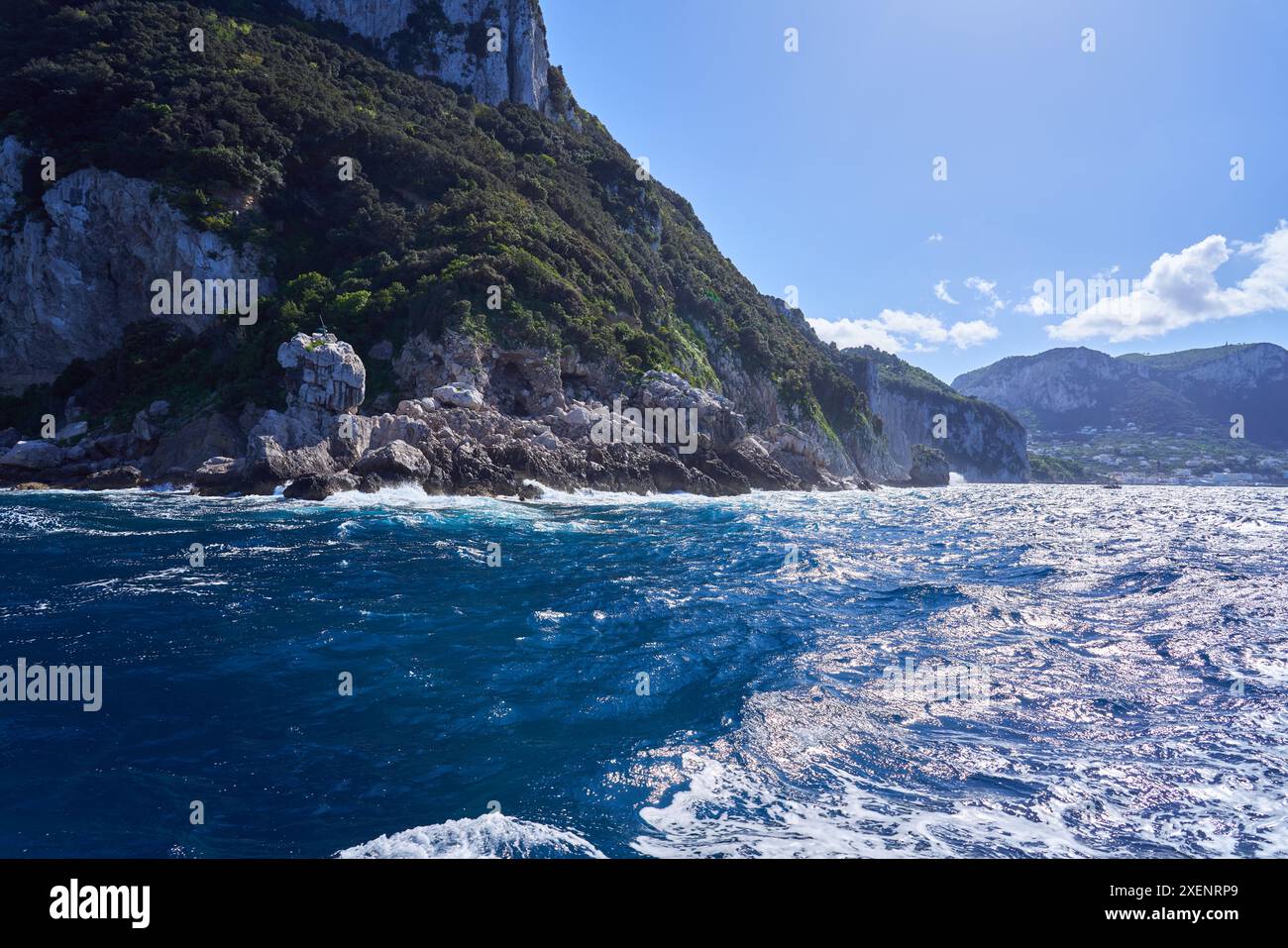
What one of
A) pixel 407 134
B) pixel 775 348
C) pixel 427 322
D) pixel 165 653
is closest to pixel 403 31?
pixel 407 134

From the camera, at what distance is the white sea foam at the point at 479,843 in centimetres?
452

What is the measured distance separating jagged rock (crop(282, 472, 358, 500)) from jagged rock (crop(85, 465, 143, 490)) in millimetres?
9505

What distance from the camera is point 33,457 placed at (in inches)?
1237

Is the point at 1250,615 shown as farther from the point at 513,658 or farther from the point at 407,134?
the point at 407,134

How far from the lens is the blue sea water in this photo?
5.05 m

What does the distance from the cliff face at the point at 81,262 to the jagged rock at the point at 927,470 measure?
10137 centimetres

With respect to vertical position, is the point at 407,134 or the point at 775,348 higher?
the point at 407,134

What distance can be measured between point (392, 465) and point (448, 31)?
2578 inches

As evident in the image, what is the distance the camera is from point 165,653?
8.80 m

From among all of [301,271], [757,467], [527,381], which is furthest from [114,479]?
[757,467]

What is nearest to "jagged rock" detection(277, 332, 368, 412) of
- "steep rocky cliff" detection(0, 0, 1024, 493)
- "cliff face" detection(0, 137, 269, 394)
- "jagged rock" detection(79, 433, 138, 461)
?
"steep rocky cliff" detection(0, 0, 1024, 493)

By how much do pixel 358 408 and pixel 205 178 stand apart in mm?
23647

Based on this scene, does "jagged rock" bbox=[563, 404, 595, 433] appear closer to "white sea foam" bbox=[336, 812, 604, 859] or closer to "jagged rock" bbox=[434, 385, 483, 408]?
"jagged rock" bbox=[434, 385, 483, 408]

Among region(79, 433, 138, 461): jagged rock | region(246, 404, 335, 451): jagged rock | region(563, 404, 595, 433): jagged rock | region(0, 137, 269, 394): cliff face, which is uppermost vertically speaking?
region(0, 137, 269, 394): cliff face
